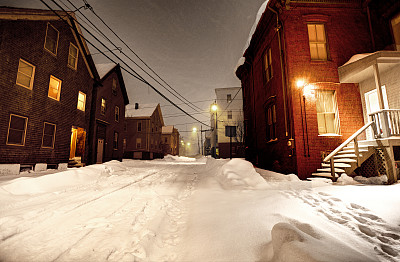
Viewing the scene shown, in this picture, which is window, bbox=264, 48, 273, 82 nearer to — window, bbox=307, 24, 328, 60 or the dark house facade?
the dark house facade

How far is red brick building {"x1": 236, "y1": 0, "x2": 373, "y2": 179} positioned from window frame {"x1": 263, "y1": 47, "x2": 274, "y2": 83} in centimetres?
88

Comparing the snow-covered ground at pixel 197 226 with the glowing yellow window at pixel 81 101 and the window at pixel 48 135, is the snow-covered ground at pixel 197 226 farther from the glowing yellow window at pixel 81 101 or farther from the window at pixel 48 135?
the glowing yellow window at pixel 81 101

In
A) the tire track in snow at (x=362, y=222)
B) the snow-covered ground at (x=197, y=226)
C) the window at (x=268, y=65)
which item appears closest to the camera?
the snow-covered ground at (x=197, y=226)

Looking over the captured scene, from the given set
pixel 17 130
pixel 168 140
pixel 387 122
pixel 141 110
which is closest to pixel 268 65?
pixel 387 122

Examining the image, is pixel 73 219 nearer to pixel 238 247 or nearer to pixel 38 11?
pixel 238 247

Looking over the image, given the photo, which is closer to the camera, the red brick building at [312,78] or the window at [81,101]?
the red brick building at [312,78]

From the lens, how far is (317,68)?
360 inches

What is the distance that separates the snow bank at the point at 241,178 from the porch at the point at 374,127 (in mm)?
3231

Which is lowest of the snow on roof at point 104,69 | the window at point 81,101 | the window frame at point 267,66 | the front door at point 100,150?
the front door at point 100,150

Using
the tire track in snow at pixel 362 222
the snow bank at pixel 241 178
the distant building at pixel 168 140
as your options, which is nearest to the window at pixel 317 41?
the snow bank at pixel 241 178

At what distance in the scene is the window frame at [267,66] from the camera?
444 inches

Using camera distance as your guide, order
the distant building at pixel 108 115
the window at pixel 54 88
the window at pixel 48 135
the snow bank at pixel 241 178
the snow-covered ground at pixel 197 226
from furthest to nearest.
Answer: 1. the distant building at pixel 108 115
2. the window at pixel 54 88
3. the window at pixel 48 135
4. the snow bank at pixel 241 178
5. the snow-covered ground at pixel 197 226

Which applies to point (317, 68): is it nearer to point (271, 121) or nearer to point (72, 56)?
point (271, 121)

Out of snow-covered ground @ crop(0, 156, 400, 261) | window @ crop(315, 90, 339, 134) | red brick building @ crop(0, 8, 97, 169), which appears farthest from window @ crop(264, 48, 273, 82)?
red brick building @ crop(0, 8, 97, 169)
